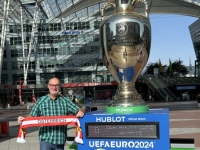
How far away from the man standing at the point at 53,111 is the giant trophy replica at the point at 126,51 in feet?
2.39

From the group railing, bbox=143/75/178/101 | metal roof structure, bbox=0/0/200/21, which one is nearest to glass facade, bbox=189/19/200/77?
metal roof structure, bbox=0/0/200/21

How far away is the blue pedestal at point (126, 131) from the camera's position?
4.82 meters

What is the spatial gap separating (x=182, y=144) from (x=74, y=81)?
199 ft

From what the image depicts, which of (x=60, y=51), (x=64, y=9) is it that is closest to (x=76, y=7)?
(x=64, y=9)

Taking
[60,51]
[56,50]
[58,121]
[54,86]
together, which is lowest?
[58,121]

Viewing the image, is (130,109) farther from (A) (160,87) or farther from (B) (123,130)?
(A) (160,87)

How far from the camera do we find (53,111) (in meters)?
5.17

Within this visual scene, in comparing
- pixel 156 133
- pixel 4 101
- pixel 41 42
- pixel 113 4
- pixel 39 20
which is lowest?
pixel 4 101

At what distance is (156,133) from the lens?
4.84 meters

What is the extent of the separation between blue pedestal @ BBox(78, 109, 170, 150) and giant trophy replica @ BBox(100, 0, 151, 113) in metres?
0.35

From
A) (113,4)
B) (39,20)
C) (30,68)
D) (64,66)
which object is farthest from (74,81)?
(113,4)

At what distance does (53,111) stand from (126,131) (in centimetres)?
114

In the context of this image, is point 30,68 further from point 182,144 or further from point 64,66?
point 182,144

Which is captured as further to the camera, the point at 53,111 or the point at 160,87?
the point at 160,87
